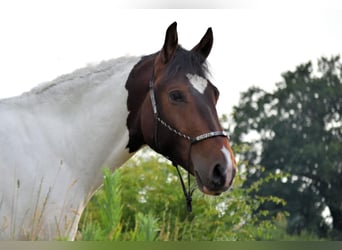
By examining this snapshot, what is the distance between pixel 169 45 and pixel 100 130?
795 millimetres

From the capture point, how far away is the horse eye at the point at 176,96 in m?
4.32

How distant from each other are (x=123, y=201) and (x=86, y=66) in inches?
291

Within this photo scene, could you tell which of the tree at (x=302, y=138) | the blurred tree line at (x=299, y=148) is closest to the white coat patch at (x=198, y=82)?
Result: the blurred tree line at (x=299, y=148)

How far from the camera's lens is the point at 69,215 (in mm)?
4117

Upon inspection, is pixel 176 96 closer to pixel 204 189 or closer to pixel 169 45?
pixel 169 45

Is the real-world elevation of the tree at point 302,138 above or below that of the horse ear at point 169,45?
above

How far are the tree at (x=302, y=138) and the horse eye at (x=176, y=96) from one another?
89.3 ft

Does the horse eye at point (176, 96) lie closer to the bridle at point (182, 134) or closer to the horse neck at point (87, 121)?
the bridle at point (182, 134)

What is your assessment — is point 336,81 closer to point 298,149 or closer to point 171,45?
point 298,149

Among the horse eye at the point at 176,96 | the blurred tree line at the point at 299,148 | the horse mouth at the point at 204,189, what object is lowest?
the horse mouth at the point at 204,189

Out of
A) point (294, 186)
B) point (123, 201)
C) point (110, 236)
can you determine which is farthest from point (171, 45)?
point (294, 186)

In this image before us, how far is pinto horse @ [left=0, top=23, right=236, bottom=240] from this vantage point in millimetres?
→ 4039

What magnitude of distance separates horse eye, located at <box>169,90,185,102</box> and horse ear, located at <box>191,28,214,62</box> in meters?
0.48

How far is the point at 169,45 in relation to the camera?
453 cm
